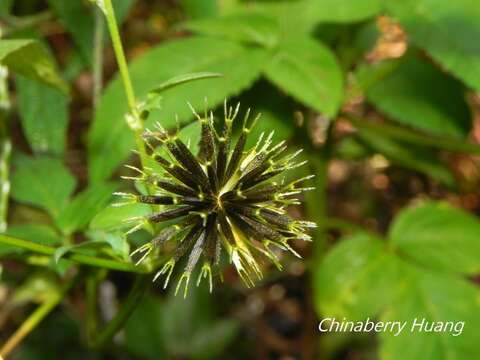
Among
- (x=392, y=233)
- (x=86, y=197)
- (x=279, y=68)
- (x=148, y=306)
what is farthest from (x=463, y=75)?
(x=148, y=306)

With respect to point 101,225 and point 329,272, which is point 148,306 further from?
point 101,225

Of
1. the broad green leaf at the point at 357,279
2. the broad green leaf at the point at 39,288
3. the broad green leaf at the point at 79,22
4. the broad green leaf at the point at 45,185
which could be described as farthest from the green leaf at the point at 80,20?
the broad green leaf at the point at 357,279

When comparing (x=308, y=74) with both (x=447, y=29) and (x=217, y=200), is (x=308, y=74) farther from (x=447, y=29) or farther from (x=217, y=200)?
(x=217, y=200)

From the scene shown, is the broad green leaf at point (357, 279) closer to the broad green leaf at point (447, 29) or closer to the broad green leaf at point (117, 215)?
the broad green leaf at point (447, 29)

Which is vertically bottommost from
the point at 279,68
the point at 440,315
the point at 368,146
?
the point at 440,315

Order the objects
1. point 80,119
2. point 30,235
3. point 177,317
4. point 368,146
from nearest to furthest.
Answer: point 30,235 → point 368,146 → point 177,317 → point 80,119

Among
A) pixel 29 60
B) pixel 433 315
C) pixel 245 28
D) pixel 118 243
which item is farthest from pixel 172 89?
pixel 433 315

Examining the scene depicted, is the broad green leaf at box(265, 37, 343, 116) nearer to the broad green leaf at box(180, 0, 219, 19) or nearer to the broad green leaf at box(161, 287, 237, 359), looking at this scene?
the broad green leaf at box(180, 0, 219, 19)
